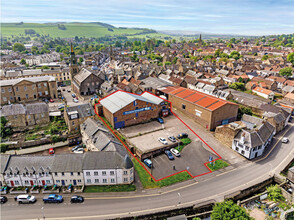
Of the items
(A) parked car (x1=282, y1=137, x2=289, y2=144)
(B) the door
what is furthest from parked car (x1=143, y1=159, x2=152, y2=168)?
(A) parked car (x1=282, y1=137, x2=289, y2=144)

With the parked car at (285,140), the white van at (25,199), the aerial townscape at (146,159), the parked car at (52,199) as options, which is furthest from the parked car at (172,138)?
the white van at (25,199)

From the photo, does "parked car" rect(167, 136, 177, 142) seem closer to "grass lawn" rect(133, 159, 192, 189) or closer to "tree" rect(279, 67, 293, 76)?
"grass lawn" rect(133, 159, 192, 189)

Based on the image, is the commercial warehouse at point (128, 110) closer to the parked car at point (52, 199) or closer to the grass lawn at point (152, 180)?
the grass lawn at point (152, 180)

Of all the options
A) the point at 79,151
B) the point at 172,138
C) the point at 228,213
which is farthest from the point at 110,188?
the point at 172,138

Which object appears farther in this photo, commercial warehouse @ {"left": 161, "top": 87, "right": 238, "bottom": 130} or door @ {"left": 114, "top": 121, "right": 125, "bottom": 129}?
commercial warehouse @ {"left": 161, "top": 87, "right": 238, "bottom": 130}

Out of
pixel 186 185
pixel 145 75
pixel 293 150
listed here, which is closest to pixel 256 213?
pixel 186 185

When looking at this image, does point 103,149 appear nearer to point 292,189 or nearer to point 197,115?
point 197,115
